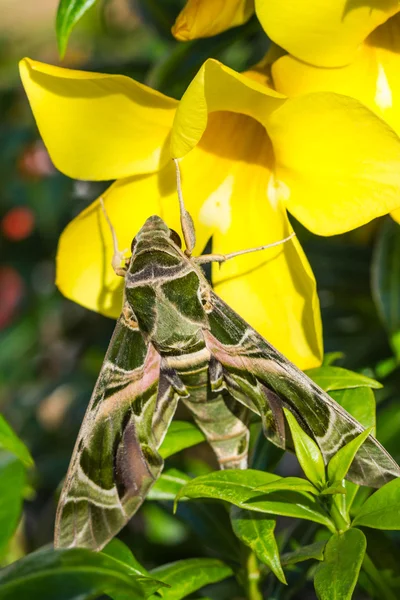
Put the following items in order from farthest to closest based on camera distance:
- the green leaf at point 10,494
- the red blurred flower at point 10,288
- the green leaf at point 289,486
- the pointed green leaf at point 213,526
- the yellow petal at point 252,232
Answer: the red blurred flower at point 10,288, the pointed green leaf at point 213,526, the yellow petal at point 252,232, the green leaf at point 10,494, the green leaf at point 289,486

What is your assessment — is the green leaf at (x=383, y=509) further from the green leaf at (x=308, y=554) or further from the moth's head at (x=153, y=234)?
the moth's head at (x=153, y=234)

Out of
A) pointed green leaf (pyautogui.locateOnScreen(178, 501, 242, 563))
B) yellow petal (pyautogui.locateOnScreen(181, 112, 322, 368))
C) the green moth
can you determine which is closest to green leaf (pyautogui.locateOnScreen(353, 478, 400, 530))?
the green moth

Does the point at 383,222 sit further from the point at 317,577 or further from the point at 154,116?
the point at 317,577

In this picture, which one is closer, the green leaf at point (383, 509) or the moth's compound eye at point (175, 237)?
the green leaf at point (383, 509)

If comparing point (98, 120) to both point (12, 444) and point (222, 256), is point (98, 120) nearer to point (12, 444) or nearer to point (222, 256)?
point (222, 256)

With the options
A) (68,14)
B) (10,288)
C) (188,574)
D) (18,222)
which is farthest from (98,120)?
(10,288)

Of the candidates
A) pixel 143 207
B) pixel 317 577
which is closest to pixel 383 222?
pixel 143 207

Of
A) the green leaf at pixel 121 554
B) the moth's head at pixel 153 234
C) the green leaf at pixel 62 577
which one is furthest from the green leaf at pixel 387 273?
the green leaf at pixel 62 577

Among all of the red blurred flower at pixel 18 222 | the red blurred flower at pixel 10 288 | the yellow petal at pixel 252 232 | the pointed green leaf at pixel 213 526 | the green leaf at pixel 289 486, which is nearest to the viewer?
the green leaf at pixel 289 486
